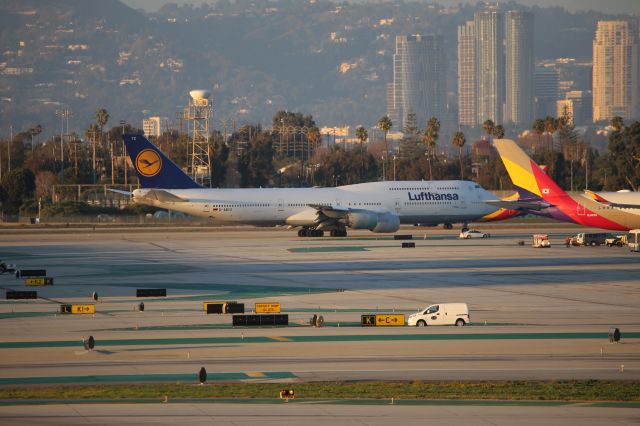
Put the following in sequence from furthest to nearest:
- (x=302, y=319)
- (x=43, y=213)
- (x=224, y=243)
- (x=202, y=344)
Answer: (x=43, y=213) < (x=224, y=243) < (x=302, y=319) < (x=202, y=344)

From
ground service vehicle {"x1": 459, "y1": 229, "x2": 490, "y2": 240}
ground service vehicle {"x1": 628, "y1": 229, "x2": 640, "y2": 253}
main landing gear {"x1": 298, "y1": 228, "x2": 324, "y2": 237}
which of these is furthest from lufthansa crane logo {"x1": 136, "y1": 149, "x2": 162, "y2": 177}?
ground service vehicle {"x1": 628, "y1": 229, "x2": 640, "y2": 253}

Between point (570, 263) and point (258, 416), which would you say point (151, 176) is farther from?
point (258, 416)

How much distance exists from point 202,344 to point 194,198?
54.1 m

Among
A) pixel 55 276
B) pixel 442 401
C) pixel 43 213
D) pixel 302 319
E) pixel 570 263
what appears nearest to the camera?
pixel 442 401

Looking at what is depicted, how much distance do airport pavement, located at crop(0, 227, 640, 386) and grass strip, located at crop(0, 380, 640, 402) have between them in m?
1.07

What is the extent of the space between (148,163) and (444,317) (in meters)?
54.0

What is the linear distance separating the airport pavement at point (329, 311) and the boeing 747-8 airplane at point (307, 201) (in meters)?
7.05

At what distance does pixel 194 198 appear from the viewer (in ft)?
293

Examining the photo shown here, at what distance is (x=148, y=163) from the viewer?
8975cm

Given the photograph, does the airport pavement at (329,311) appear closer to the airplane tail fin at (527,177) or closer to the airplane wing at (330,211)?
the airplane tail fin at (527,177)

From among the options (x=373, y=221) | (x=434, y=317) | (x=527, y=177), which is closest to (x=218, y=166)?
(x=373, y=221)

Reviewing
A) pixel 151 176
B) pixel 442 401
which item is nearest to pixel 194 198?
pixel 151 176

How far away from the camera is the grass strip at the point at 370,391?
89.8 feet

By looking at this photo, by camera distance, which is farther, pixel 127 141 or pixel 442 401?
pixel 127 141
